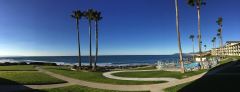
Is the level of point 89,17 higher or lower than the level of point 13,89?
higher

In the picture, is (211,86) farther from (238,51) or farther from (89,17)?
(238,51)

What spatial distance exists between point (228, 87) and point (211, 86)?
4.08 feet

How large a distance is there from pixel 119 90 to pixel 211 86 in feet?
23.7

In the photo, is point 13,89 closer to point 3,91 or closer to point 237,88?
point 3,91

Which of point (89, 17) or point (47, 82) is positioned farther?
point (89, 17)

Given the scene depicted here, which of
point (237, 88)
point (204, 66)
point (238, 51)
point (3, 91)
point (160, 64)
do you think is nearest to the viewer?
point (237, 88)

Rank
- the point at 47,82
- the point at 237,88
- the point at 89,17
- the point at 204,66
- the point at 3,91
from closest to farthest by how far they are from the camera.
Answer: the point at 237,88
the point at 3,91
the point at 47,82
the point at 204,66
the point at 89,17

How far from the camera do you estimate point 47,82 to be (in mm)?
23406

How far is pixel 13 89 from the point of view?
19312mm

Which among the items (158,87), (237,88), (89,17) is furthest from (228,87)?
(89,17)

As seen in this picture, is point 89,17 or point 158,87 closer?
point 158,87

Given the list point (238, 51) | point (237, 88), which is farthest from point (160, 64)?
point (238, 51)

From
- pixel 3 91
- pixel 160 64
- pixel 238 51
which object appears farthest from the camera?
pixel 238 51

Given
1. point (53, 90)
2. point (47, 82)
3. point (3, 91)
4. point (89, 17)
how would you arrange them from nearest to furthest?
point (3, 91) < point (53, 90) < point (47, 82) < point (89, 17)
